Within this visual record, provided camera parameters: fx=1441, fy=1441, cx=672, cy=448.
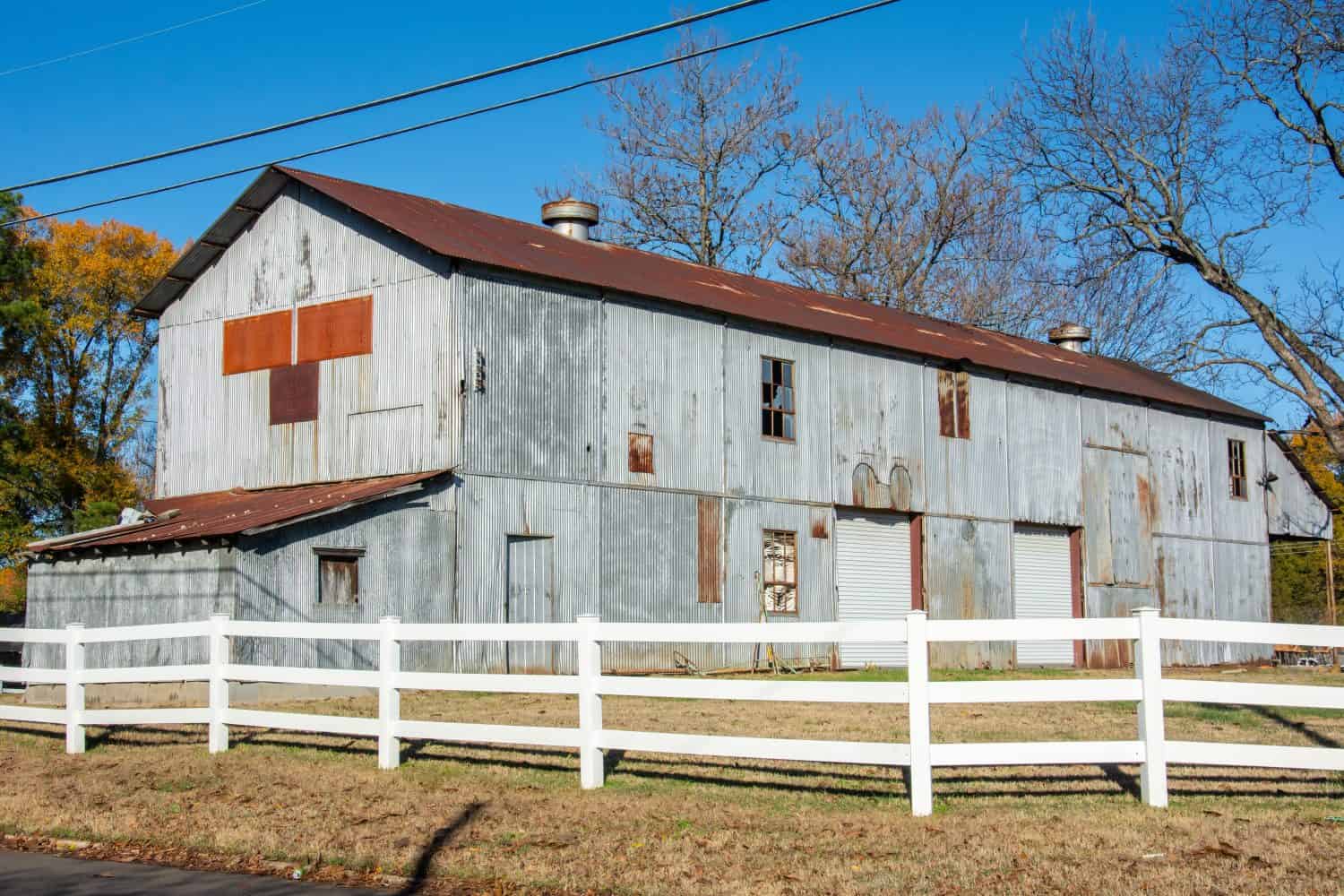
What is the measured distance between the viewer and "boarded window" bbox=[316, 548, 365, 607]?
2086cm

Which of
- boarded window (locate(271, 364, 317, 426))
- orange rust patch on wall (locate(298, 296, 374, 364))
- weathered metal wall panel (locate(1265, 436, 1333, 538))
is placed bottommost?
weathered metal wall panel (locate(1265, 436, 1333, 538))

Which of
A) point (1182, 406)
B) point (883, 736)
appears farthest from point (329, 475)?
point (1182, 406)

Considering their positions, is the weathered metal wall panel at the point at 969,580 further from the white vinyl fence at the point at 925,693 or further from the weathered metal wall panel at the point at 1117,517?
the white vinyl fence at the point at 925,693

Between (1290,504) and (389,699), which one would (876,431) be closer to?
(389,699)

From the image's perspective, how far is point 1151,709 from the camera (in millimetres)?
9758

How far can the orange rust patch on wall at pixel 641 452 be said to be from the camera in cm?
2448

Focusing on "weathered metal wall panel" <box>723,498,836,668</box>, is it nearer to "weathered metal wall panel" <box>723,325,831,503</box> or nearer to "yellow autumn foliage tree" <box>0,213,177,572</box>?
"weathered metal wall panel" <box>723,325,831,503</box>

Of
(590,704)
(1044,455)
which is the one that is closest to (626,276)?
(1044,455)

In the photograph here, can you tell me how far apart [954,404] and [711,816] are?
872 inches

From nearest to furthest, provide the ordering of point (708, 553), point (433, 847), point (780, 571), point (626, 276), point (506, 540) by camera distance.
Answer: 1. point (433, 847)
2. point (506, 540)
3. point (708, 553)
4. point (626, 276)
5. point (780, 571)

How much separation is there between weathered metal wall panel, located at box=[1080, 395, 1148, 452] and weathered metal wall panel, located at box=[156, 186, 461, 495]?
57.6ft

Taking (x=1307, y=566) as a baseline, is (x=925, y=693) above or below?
below

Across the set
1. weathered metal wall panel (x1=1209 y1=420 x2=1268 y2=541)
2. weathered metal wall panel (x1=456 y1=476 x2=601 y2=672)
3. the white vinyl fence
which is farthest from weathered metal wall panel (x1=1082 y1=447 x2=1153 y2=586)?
the white vinyl fence

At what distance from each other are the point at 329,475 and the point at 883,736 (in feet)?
42.6
